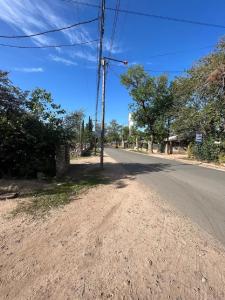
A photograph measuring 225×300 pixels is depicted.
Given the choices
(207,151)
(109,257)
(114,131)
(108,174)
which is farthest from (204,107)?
(114,131)

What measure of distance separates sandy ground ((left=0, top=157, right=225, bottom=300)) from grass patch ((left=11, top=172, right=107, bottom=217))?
0.39 meters

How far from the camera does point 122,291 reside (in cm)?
327

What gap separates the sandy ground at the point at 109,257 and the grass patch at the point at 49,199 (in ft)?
1.29

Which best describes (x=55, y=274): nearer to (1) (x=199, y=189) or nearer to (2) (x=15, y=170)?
(1) (x=199, y=189)

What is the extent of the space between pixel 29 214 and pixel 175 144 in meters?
49.0

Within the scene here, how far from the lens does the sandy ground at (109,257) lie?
3.29 metres

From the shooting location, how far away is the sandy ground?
10.8 feet

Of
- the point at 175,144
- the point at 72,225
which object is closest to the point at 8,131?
the point at 72,225

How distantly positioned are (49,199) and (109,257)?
415cm

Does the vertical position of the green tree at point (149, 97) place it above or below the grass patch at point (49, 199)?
above

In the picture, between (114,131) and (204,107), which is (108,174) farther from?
(114,131)

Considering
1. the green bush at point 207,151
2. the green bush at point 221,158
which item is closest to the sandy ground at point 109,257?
the green bush at point 221,158

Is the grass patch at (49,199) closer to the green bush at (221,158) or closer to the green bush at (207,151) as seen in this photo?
the green bush at (221,158)

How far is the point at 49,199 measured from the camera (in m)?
7.88
